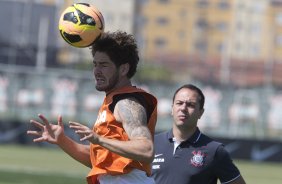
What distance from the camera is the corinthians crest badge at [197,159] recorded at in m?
7.78

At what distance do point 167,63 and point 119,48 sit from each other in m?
27.2

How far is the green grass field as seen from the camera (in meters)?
18.1

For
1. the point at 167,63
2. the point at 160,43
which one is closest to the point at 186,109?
the point at 167,63

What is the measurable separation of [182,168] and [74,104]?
22559 mm

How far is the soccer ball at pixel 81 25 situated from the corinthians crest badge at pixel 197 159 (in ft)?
5.51

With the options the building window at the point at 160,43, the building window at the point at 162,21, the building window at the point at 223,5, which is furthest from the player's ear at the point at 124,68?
the building window at the point at 162,21

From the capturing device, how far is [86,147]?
692 cm

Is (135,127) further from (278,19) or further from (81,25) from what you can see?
(278,19)

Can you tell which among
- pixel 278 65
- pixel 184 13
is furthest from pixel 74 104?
pixel 278 65

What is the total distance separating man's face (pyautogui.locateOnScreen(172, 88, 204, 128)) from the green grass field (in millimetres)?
9310

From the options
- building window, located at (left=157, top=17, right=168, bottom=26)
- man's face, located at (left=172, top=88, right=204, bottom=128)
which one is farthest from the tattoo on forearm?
building window, located at (left=157, top=17, right=168, bottom=26)

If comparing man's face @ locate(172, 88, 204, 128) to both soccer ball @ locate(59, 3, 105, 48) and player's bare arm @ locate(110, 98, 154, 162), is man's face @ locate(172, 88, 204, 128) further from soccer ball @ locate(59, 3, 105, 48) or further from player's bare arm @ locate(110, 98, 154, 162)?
player's bare arm @ locate(110, 98, 154, 162)

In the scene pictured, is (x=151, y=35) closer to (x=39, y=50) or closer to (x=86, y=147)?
(x=39, y=50)

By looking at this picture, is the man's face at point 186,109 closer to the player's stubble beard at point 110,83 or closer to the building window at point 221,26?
the player's stubble beard at point 110,83
